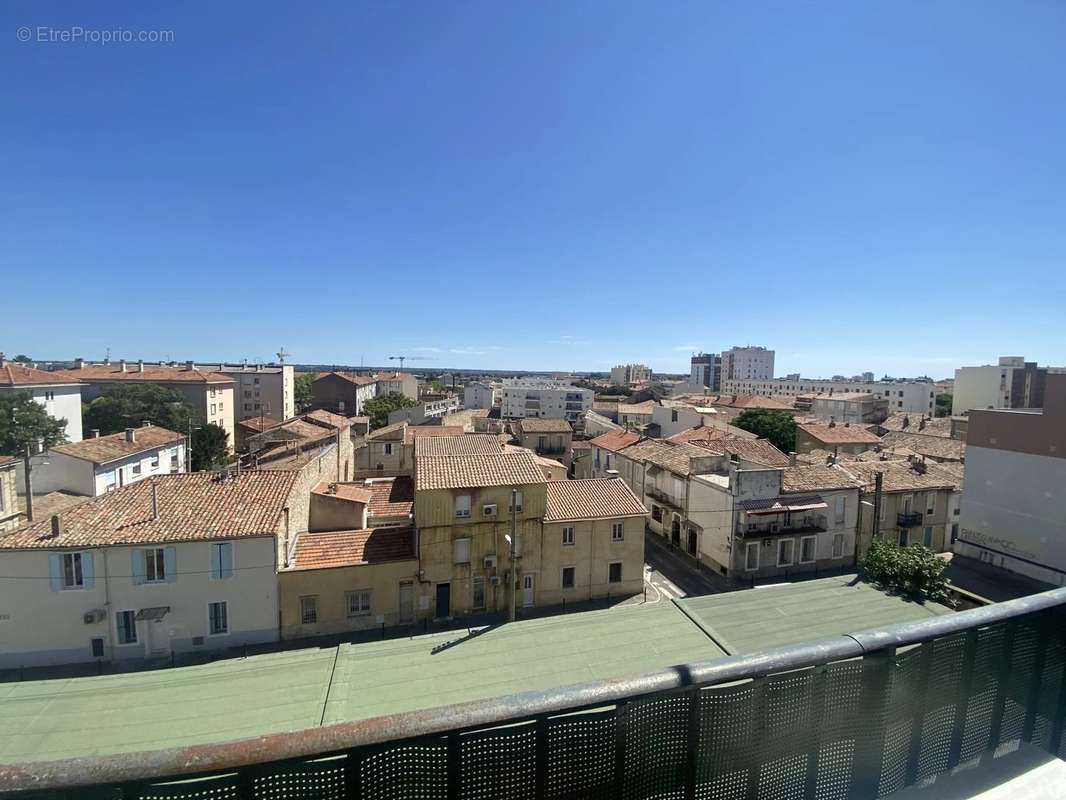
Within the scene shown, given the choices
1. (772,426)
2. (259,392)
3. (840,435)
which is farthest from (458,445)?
(259,392)

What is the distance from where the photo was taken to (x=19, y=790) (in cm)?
151

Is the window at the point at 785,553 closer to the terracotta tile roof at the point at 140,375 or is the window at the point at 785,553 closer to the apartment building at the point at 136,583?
the apartment building at the point at 136,583

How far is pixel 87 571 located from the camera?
15.6m

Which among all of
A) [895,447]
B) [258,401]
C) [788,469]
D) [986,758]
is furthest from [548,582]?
[258,401]

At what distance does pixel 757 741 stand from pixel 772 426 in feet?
159

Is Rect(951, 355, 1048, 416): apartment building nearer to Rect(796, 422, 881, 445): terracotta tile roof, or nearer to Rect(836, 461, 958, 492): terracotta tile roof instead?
Rect(796, 422, 881, 445): terracotta tile roof

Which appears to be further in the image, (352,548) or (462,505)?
(352,548)

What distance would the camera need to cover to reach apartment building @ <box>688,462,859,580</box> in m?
22.5

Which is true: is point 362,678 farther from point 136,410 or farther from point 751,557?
point 136,410

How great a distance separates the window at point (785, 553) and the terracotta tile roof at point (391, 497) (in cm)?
1656

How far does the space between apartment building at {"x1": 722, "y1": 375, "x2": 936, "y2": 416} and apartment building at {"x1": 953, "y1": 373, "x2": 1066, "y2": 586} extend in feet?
233

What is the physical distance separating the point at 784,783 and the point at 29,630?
21.8m

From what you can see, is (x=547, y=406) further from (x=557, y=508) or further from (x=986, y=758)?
(x=986, y=758)

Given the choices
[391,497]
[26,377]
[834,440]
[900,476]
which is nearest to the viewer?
[391,497]
